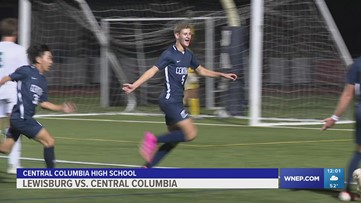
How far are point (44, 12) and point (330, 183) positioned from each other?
535 inches

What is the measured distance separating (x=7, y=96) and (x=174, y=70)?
2180 millimetres

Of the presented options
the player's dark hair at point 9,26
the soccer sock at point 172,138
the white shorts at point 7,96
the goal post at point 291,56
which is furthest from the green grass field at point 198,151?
the player's dark hair at point 9,26

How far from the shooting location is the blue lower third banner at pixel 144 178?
8.58m

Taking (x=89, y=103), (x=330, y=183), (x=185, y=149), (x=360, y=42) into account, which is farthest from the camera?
(x=360, y=42)

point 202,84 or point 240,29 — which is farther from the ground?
point 240,29

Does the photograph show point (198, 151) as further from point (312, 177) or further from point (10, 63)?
point (312, 177)

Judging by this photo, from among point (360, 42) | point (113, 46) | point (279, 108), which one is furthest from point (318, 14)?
point (360, 42)

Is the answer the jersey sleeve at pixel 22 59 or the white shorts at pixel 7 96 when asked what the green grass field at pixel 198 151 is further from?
the jersey sleeve at pixel 22 59

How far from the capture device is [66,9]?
21.2 m

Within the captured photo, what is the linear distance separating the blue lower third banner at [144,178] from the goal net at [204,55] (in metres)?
9.99

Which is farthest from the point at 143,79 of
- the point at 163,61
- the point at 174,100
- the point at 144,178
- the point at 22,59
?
the point at 22,59

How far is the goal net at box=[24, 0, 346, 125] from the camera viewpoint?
18906mm

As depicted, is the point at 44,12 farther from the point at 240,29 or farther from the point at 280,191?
the point at 280,191

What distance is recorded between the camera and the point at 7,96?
1052cm
